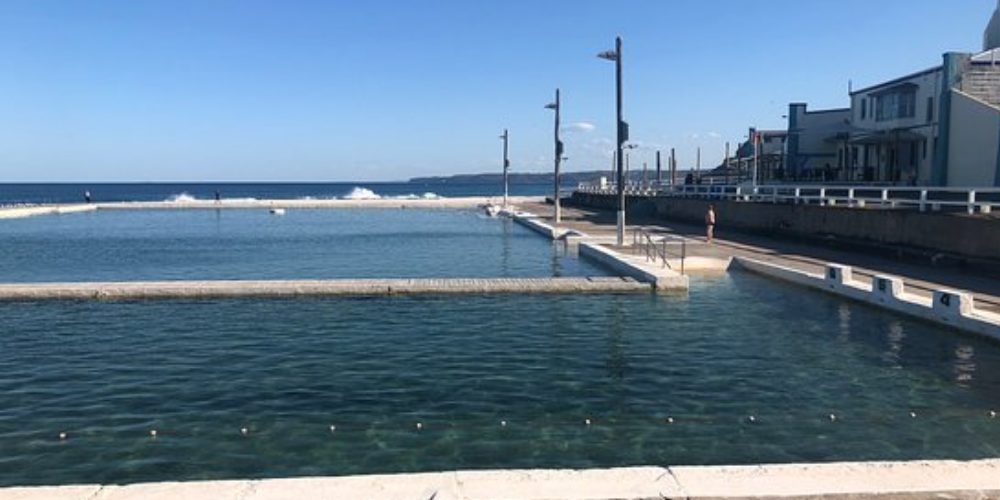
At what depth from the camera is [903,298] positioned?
48.8ft

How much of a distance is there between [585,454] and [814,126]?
49567mm

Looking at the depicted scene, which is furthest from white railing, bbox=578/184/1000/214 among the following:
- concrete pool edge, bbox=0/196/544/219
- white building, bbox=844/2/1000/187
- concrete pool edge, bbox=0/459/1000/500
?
concrete pool edge, bbox=0/196/544/219

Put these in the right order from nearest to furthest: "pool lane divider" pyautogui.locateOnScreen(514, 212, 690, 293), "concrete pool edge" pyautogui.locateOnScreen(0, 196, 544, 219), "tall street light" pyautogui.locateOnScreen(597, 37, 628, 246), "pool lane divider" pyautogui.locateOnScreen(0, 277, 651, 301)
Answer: "pool lane divider" pyautogui.locateOnScreen(0, 277, 651, 301) → "pool lane divider" pyautogui.locateOnScreen(514, 212, 690, 293) → "tall street light" pyautogui.locateOnScreen(597, 37, 628, 246) → "concrete pool edge" pyautogui.locateOnScreen(0, 196, 544, 219)

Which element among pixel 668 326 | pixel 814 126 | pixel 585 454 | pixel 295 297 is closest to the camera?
pixel 585 454

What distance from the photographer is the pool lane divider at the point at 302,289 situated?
17272 mm

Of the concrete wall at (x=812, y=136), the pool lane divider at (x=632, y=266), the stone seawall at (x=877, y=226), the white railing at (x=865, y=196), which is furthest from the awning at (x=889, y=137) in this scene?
the pool lane divider at (x=632, y=266)

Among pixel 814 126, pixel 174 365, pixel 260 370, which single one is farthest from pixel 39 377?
pixel 814 126

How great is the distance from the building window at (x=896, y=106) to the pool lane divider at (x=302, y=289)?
26649 millimetres

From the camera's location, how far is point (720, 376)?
10.6m

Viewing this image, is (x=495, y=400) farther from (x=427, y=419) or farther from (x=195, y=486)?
(x=195, y=486)

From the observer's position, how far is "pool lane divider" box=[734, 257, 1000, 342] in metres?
12.9

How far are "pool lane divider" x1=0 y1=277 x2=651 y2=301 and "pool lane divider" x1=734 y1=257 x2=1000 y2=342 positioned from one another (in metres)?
4.04

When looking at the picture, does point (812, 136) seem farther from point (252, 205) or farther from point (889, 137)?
point (252, 205)

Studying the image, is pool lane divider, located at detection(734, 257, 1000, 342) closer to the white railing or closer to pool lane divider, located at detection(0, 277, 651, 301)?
pool lane divider, located at detection(0, 277, 651, 301)
